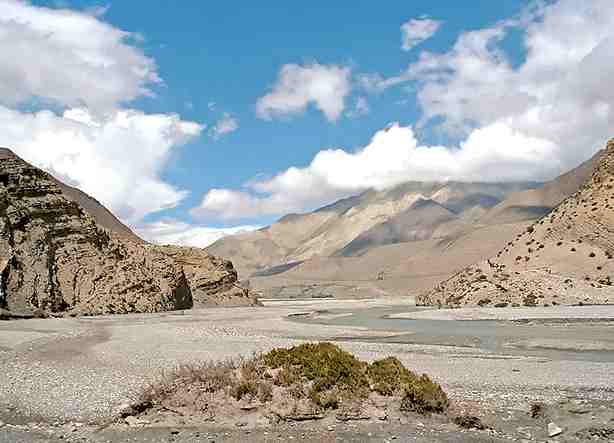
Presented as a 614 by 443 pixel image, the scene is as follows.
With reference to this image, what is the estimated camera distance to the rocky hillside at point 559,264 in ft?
206

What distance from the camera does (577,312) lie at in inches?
1955

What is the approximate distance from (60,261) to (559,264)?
53.4m

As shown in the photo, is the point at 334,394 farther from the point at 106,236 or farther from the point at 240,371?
the point at 106,236

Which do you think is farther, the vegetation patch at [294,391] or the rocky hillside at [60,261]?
the rocky hillside at [60,261]

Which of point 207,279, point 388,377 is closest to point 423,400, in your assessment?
point 388,377

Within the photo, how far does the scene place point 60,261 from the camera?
56.1 metres

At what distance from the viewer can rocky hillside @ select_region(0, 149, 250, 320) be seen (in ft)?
169

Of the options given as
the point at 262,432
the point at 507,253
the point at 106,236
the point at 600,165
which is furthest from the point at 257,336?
the point at 600,165

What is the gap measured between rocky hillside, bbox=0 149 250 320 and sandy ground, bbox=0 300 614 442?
21.5 metres

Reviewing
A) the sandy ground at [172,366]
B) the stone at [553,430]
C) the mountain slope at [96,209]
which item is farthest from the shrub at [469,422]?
the mountain slope at [96,209]

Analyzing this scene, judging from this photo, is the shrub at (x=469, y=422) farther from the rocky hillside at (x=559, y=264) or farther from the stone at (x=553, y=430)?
the rocky hillside at (x=559, y=264)

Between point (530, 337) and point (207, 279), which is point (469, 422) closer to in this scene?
point (530, 337)

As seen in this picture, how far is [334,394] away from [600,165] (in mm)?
81219

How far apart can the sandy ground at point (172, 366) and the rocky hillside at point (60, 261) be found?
21.5 m
